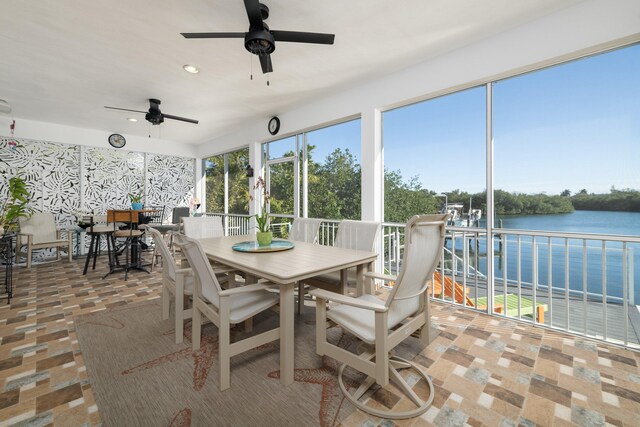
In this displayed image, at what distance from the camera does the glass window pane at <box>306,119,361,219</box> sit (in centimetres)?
438

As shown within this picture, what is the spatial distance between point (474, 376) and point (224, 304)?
1.73 m

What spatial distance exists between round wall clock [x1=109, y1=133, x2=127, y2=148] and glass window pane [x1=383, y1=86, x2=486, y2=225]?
6276 mm

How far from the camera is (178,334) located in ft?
7.59

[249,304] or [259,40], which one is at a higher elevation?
[259,40]

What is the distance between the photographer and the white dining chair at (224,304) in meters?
1.72

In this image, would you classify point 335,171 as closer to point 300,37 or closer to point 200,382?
point 300,37

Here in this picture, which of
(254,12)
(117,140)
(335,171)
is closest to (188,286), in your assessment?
(254,12)

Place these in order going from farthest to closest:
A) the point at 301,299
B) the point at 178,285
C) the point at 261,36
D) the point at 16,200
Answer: the point at 16,200 < the point at 301,299 < the point at 178,285 < the point at 261,36

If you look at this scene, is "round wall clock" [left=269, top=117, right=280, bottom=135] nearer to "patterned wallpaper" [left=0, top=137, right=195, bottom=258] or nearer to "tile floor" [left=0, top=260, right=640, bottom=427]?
"patterned wallpaper" [left=0, top=137, right=195, bottom=258]

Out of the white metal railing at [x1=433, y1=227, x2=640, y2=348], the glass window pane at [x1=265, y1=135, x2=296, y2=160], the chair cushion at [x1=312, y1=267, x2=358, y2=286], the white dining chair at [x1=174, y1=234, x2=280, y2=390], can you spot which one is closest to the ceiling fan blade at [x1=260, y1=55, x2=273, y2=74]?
the white dining chair at [x1=174, y1=234, x2=280, y2=390]

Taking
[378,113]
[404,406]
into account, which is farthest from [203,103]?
[404,406]

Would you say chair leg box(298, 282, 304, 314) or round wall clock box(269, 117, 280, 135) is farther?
round wall clock box(269, 117, 280, 135)

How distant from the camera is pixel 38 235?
205 inches

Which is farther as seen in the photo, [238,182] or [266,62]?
[238,182]
